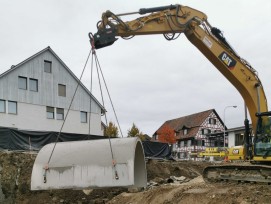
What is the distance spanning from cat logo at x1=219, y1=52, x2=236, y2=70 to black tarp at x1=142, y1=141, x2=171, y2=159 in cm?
1329

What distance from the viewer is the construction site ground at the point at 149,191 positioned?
9000 mm

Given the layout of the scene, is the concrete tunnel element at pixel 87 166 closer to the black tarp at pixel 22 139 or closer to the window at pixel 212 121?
the black tarp at pixel 22 139

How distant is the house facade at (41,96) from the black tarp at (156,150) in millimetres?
8542

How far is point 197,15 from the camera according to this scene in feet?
36.1

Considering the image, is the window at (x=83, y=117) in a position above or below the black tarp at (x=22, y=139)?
above

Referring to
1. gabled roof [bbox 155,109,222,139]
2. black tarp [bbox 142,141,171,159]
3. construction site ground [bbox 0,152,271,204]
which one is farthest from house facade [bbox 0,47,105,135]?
gabled roof [bbox 155,109,222,139]

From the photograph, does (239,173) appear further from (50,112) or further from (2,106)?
(50,112)

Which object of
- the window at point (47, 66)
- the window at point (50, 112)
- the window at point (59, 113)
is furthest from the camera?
the window at point (59, 113)

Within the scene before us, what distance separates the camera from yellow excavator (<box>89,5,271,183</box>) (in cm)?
991

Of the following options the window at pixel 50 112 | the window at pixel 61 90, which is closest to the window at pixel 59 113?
the window at pixel 50 112

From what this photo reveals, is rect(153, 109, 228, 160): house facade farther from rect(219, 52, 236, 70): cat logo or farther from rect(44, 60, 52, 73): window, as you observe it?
rect(219, 52, 236, 70): cat logo

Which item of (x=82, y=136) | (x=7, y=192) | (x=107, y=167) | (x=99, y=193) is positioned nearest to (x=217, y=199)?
(x=107, y=167)

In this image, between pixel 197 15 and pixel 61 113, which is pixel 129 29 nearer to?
pixel 197 15

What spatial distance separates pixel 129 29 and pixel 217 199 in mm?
4479
